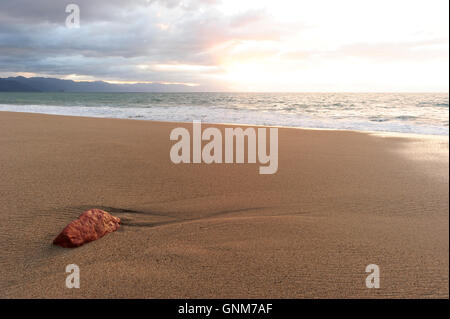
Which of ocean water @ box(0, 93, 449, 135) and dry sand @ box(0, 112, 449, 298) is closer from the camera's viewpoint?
dry sand @ box(0, 112, 449, 298)

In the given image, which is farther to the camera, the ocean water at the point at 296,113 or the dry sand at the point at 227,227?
the ocean water at the point at 296,113

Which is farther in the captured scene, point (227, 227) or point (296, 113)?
point (296, 113)

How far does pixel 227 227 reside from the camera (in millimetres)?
2795

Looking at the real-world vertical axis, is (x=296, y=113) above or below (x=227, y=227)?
above

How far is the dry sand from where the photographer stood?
6.56 ft

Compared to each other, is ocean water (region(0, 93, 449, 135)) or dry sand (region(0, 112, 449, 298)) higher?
ocean water (region(0, 93, 449, 135))

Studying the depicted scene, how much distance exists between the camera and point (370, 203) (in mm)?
3387

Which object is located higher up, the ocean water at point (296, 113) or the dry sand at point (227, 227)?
the ocean water at point (296, 113)

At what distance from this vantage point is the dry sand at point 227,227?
200 centimetres

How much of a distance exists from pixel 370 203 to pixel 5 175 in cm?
487

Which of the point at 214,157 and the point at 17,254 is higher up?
the point at 214,157
